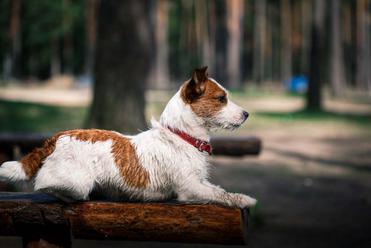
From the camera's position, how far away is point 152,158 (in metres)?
3.77

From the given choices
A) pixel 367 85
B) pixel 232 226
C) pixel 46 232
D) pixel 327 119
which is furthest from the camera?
pixel 367 85

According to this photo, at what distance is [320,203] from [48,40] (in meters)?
53.9

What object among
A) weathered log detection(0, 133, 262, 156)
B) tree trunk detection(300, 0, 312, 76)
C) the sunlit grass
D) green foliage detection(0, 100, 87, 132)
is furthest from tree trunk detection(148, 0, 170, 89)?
weathered log detection(0, 133, 262, 156)

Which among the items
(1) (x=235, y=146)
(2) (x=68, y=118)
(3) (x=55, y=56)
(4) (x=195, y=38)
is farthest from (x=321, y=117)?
(4) (x=195, y=38)

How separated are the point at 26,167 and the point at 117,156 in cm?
57

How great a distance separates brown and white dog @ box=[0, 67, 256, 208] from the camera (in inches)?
144

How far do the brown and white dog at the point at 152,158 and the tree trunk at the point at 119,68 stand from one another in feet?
25.1

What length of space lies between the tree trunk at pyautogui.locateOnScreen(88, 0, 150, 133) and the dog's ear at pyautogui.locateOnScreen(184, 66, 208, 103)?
7.70 metres

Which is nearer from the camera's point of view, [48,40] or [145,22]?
[145,22]

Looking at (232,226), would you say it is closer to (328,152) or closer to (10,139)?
(10,139)

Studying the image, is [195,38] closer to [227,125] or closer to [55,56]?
[55,56]

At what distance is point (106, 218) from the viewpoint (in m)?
3.72

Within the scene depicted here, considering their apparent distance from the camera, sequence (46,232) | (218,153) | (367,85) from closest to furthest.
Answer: (46,232)
(218,153)
(367,85)

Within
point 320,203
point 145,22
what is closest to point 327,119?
point 145,22
